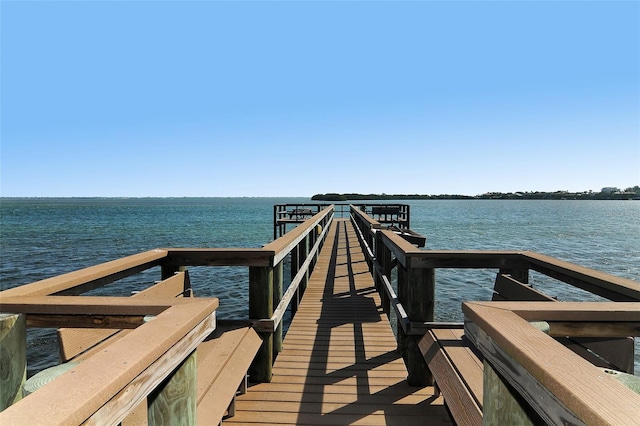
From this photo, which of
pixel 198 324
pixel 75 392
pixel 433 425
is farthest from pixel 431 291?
pixel 75 392

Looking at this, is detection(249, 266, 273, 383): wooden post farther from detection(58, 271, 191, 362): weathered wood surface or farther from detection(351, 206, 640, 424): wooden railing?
detection(351, 206, 640, 424): wooden railing

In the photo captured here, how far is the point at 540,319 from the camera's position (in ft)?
4.74

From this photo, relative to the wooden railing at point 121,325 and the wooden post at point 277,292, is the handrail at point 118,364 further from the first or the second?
the wooden post at point 277,292

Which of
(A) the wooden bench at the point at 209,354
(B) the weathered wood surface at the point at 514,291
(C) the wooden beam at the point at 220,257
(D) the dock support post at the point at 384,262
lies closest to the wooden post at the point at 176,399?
(A) the wooden bench at the point at 209,354

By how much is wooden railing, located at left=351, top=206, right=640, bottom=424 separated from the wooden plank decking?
38cm

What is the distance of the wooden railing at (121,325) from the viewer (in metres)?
0.87

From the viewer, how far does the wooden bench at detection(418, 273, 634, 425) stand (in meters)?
2.02

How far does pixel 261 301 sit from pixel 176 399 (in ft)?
6.05

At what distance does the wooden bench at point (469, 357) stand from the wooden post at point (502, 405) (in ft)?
2.24

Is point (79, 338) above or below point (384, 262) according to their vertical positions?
above

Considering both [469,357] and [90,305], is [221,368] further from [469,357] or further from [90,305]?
[469,357]

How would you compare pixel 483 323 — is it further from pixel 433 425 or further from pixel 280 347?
pixel 280 347

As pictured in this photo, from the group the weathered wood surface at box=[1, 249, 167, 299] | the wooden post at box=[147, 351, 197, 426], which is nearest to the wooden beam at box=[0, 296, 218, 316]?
the weathered wood surface at box=[1, 249, 167, 299]

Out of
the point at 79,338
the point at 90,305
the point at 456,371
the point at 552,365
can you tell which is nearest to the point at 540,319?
the point at 552,365
